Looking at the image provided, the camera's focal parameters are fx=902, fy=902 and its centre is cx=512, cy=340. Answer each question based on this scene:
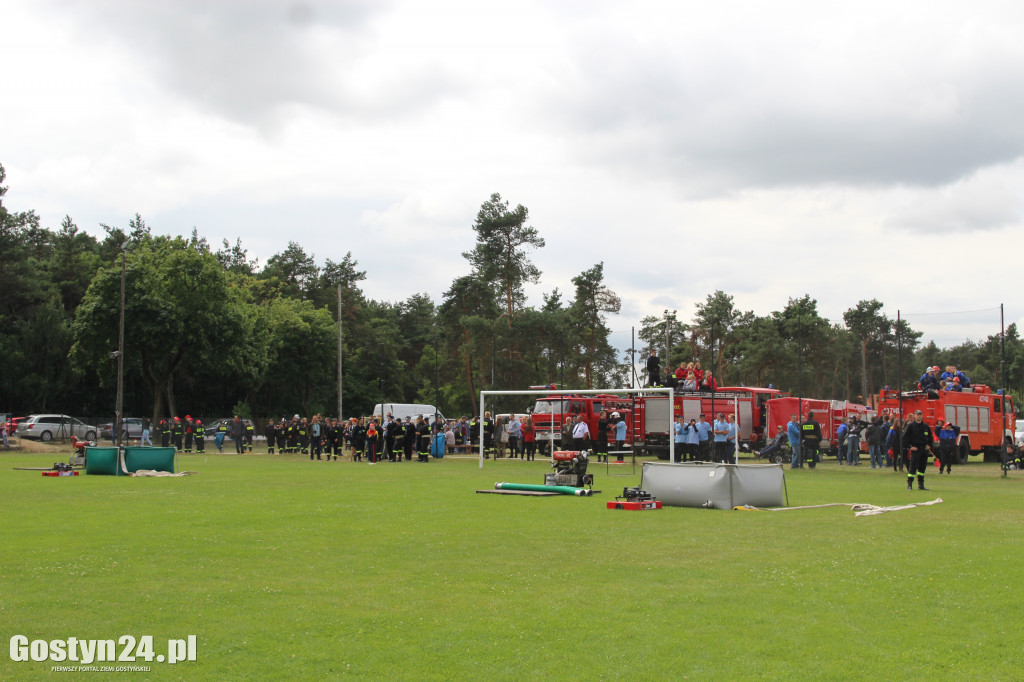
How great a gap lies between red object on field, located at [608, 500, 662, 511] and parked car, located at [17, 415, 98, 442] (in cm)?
4565

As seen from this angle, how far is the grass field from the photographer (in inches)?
233

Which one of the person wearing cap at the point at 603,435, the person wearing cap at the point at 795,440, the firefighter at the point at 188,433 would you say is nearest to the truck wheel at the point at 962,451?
the person wearing cap at the point at 795,440

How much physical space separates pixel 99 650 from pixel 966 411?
104 feet

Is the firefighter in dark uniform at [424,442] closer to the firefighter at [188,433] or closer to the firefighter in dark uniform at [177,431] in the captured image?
the firefighter at [188,433]

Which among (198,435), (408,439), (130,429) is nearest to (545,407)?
(408,439)

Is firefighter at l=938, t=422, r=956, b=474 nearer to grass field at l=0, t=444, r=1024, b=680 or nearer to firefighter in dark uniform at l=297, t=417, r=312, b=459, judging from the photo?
grass field at l=0, t=444, r=1024, b=680

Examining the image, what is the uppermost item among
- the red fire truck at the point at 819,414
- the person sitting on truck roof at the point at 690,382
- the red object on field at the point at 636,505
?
the person sitting on truck roof at the point at 690,382

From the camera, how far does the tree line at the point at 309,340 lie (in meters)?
50.2

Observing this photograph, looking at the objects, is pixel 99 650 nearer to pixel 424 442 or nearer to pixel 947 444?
pixel 947 444

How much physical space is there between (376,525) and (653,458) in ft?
82.2

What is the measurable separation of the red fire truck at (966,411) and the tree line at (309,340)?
1.85 metres

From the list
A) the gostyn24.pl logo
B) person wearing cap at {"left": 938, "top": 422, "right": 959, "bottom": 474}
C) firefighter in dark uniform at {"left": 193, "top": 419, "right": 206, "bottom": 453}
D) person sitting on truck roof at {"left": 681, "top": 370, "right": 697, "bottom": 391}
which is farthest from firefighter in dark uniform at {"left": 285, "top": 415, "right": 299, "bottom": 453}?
the gostyn24.pl logo

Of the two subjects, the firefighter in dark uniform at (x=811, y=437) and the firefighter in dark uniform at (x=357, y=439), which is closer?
the firefighter in dark uniform at (x=811, y=437)

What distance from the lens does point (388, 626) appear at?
6766 mm
